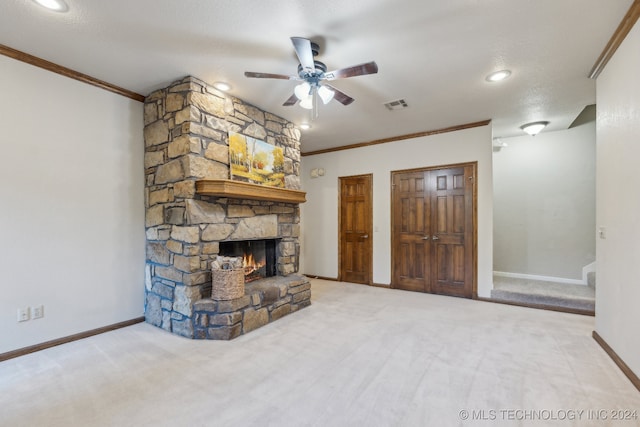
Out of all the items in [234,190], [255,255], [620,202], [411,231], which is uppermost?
[234,190]

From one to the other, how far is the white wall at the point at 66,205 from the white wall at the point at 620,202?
4.67 meters

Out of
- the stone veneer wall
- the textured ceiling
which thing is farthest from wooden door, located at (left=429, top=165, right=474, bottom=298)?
the stone veneer wall

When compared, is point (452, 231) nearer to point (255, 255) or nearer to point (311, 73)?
point (255, 255)

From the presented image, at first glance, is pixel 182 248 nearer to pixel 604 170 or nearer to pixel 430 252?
pixel 430 252

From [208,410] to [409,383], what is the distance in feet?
4.63

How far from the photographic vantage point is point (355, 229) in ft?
18.3

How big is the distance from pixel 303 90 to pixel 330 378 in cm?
243

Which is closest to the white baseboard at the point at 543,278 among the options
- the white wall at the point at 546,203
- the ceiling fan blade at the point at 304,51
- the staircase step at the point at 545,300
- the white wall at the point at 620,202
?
the white wall at the point at 546,203

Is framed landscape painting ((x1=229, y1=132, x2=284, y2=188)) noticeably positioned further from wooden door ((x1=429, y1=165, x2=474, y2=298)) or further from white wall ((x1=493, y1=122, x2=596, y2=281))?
white wall ((x1=493, y1=122, x2=596, y2=281))

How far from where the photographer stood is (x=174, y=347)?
8.98 ft

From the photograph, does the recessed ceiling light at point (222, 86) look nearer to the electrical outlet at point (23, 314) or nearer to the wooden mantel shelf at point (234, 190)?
the wooden mantel shelf at point (234, 190)

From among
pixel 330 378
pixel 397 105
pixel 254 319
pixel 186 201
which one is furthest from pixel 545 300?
pixel 186 201

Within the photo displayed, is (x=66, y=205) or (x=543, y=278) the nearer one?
(x=66, y=205)

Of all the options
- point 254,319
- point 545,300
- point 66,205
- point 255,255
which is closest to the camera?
point 66,205
